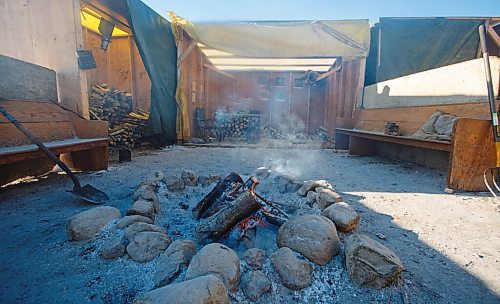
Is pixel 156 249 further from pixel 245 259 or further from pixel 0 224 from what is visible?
pixel 0 224

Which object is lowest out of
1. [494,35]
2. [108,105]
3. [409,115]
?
[409,115]

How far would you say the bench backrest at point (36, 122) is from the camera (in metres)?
2.21

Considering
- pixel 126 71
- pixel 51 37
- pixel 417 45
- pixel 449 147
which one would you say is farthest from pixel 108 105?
pixel 417 45

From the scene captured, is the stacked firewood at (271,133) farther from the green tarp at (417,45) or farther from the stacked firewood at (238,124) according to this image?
the green tarp at (417,45)

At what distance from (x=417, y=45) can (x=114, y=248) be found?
6987 mm

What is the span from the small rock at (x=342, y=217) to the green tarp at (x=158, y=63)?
4159mm

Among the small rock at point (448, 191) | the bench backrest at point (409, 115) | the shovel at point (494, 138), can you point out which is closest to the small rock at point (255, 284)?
the small rock at point (448, 191)

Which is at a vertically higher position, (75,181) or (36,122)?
(36,122)

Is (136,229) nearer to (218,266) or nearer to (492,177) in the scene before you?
(218,266)

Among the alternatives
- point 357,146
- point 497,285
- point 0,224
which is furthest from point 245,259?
point 357,146

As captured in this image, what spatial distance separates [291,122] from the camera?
9.30 m

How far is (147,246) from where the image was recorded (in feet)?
3.73

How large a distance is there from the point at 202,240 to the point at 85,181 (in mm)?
1929

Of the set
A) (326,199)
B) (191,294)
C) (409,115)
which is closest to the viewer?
(191,294)
